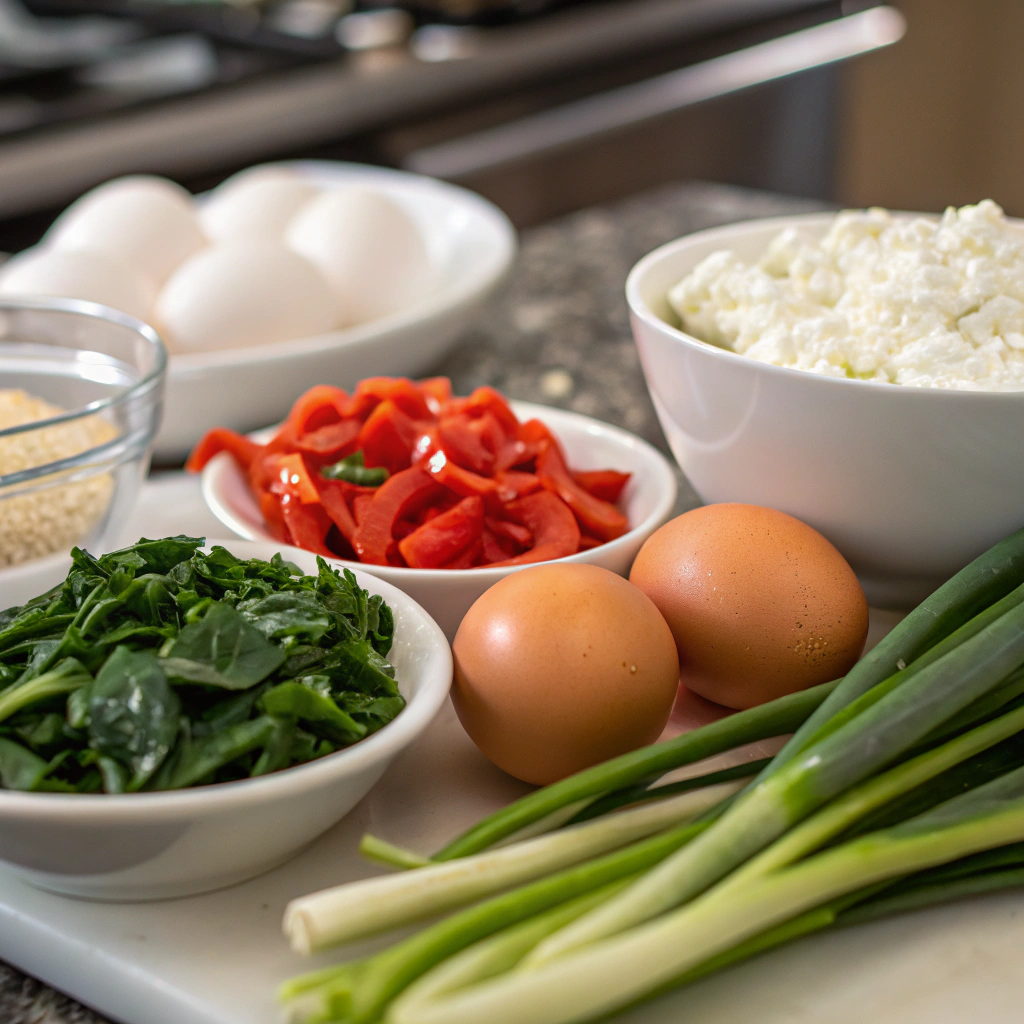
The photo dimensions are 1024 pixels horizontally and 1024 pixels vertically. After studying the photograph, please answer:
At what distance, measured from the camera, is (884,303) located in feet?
2.76

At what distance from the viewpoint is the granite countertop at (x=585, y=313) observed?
145 centimetres

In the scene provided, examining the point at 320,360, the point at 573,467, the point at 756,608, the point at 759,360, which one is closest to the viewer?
the point at 756,608

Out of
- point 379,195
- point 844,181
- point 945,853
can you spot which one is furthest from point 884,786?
point 844,181

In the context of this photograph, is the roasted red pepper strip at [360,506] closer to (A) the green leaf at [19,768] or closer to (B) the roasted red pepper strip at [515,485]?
(B) the roasted red pepper strip at [515,485]

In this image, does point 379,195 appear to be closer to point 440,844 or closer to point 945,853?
point 440,844

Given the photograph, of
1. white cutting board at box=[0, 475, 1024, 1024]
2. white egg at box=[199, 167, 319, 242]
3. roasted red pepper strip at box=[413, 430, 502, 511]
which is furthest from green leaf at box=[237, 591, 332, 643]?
white egg at box=[199, 167, 319, 242]

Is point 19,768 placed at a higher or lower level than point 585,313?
higher

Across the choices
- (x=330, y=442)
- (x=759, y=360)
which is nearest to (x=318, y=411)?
(x=330, y=442)

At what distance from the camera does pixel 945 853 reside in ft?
1.92

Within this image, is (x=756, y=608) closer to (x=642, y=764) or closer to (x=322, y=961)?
(x=642, y=764)

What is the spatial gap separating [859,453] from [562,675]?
0.28 meters

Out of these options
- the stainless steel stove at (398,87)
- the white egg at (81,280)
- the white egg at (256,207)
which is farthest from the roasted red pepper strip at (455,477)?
the stainless steel stove at (398,87)

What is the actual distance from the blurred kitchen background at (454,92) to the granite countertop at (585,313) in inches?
31.3

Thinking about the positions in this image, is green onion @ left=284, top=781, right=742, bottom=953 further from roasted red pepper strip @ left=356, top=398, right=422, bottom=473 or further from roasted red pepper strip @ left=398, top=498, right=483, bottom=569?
roasted red pepper strip @ left=356, top=398, right=422, bottom=473
